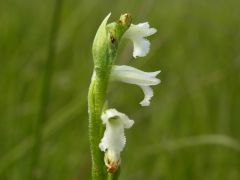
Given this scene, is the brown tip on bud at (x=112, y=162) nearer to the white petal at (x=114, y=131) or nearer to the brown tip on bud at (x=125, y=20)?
the white petal at (x=114, y=131)

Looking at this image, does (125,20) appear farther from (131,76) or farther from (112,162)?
(112,162)

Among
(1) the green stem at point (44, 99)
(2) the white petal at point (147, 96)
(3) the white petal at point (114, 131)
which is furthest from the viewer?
(1) the green stem at point (44, 99)

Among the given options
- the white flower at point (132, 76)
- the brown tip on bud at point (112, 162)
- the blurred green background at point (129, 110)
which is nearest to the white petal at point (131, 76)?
the white flower at point (132, 76)

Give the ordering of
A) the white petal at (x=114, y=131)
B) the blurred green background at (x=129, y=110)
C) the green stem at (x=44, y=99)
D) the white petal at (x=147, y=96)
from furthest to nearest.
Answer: the blurred green background at (x=129, y=110) → the green stem at (x=44, y=99) → the white petal at (x=147, y=96) → the white petal at (x=114, y=131)

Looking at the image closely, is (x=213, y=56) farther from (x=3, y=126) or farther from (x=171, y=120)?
(x=3, y=126)

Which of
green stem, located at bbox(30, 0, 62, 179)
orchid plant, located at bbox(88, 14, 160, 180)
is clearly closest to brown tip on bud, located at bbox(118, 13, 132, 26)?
orchid plant, located at bbox(88, 14, 160, 180)

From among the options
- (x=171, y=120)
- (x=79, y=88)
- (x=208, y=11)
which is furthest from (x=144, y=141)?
(x=208, y=11)

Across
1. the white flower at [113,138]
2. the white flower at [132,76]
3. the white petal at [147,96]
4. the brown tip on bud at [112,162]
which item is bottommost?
the brown tip on bud at [112,162]
